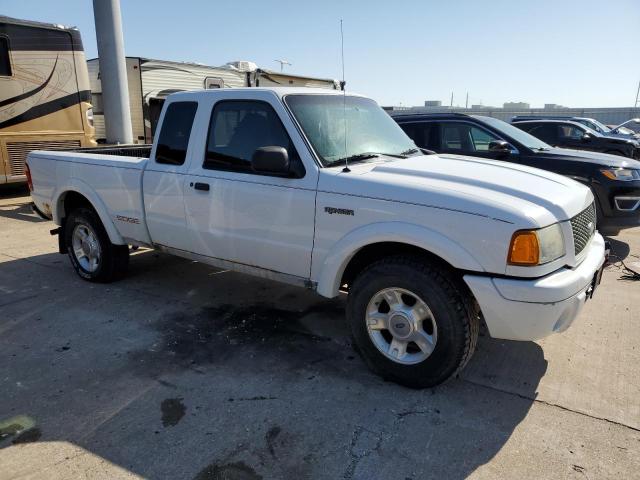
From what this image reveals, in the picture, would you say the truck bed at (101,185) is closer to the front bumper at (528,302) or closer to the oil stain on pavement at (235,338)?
the oil stain on pavement at (235,338)

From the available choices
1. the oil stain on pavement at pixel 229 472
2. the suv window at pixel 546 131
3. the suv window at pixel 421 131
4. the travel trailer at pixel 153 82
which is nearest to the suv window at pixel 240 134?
the oil stain on pavement at pixel 229 472

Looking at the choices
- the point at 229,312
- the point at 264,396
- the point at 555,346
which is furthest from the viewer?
the point at 229,312

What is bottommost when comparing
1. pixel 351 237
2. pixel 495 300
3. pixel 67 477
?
pixel 67 477

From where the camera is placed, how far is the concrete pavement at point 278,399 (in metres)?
2.63

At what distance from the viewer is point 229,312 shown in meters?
4.57

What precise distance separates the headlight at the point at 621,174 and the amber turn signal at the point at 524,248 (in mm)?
4774

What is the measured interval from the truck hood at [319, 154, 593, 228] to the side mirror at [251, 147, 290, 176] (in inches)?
11.9

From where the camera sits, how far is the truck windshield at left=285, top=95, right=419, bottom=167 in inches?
144

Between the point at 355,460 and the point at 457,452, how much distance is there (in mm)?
563

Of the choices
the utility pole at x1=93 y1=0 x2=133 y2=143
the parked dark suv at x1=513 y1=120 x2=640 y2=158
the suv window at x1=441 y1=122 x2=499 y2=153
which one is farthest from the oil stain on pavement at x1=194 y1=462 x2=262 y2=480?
the parked dark suv at x1=513 y1=120 x2=640 y2=158

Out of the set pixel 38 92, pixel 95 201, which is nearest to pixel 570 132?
pixel 95 201

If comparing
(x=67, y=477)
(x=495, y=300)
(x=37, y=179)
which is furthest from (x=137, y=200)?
(x=495, y=300)

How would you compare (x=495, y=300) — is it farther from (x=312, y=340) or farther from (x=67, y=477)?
(x=67, y=477)

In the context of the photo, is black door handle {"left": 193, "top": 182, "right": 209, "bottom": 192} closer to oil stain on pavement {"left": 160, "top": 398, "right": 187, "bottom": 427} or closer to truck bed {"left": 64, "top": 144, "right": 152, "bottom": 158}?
oil stain on pavement {"left": 160, "top": 398, "right": 187, "bottom": 427}
